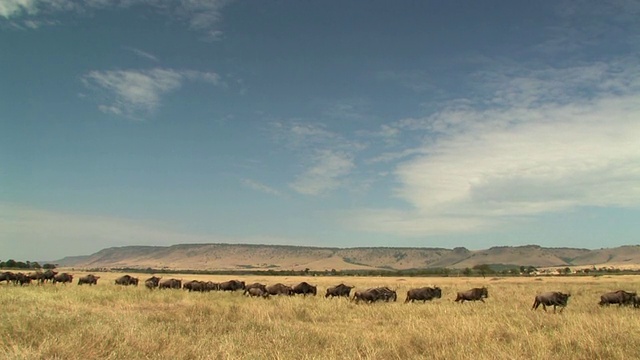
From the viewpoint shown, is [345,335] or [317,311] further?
[317,311]

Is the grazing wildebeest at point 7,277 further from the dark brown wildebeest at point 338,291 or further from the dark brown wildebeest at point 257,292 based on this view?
the dark brown wildebeest at point 338,291

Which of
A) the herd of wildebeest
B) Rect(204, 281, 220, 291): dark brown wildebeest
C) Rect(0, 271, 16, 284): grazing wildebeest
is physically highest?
Rect(0, 271, 16, 284): grazing wildebeest

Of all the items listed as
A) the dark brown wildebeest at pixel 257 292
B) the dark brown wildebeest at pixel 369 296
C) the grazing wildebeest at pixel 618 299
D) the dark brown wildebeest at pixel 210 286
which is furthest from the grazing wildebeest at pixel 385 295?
the dark brown wildebeest at pixel 210 286

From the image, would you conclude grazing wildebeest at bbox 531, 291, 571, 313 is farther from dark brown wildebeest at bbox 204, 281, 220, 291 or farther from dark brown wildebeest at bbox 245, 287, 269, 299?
dark brown wildebeest at bbox 204, 281, 220, 291

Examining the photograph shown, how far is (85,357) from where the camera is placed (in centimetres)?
809

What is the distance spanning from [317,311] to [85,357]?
1253 centimetres

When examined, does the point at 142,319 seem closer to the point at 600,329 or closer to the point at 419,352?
the point at 419,352

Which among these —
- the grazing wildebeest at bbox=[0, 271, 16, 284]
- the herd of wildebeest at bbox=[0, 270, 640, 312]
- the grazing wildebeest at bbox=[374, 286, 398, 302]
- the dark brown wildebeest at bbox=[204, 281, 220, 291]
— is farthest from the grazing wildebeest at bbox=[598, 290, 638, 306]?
the grazing wildebeest at bbox=[0, 271, 16, 284]

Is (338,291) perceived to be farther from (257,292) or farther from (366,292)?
(257,292)

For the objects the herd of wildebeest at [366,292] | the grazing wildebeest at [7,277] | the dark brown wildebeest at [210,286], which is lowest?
the dark brown wildebeest at [210,286]

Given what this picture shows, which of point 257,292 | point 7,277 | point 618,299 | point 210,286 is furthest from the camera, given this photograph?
point 7,277

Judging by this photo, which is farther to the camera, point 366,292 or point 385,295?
point 385,295

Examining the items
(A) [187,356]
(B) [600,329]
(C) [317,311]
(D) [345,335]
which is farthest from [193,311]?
(B) [600,329]

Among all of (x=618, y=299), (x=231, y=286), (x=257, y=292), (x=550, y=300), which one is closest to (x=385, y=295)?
(x=550, y=300)
